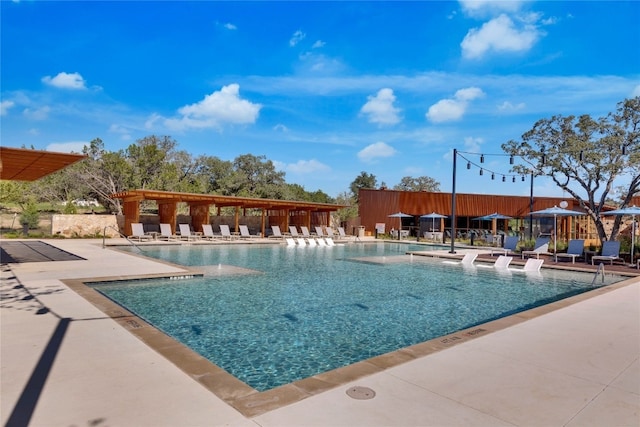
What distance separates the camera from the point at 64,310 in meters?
5.11

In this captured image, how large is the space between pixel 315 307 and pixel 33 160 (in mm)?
6924

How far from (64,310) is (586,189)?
20135mm

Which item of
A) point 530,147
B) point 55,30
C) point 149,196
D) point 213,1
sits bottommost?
point 149,196

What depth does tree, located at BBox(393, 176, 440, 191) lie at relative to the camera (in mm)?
62531

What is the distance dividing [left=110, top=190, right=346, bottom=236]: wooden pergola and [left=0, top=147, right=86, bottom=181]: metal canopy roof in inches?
236

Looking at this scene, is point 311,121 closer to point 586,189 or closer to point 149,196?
point 149,196

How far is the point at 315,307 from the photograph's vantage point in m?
6.73

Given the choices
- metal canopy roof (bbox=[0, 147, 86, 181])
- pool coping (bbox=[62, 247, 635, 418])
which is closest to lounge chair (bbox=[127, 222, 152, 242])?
metal canopy roof (bbox=[0, 147, 86, 181])

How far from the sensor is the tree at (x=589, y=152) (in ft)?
55.2

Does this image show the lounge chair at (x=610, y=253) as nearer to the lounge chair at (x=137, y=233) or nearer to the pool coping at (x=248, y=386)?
the pool coping at (x=248, y=386)

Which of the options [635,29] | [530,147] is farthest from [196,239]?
[635,29]

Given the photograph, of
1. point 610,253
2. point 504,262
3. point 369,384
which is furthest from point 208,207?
point 369,384

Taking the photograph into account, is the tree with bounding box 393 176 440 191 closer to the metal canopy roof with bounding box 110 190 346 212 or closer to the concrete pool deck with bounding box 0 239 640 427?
the metal canopy roof with bounding box 110 190 346 212

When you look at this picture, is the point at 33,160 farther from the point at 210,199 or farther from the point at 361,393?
the point at 210,199
